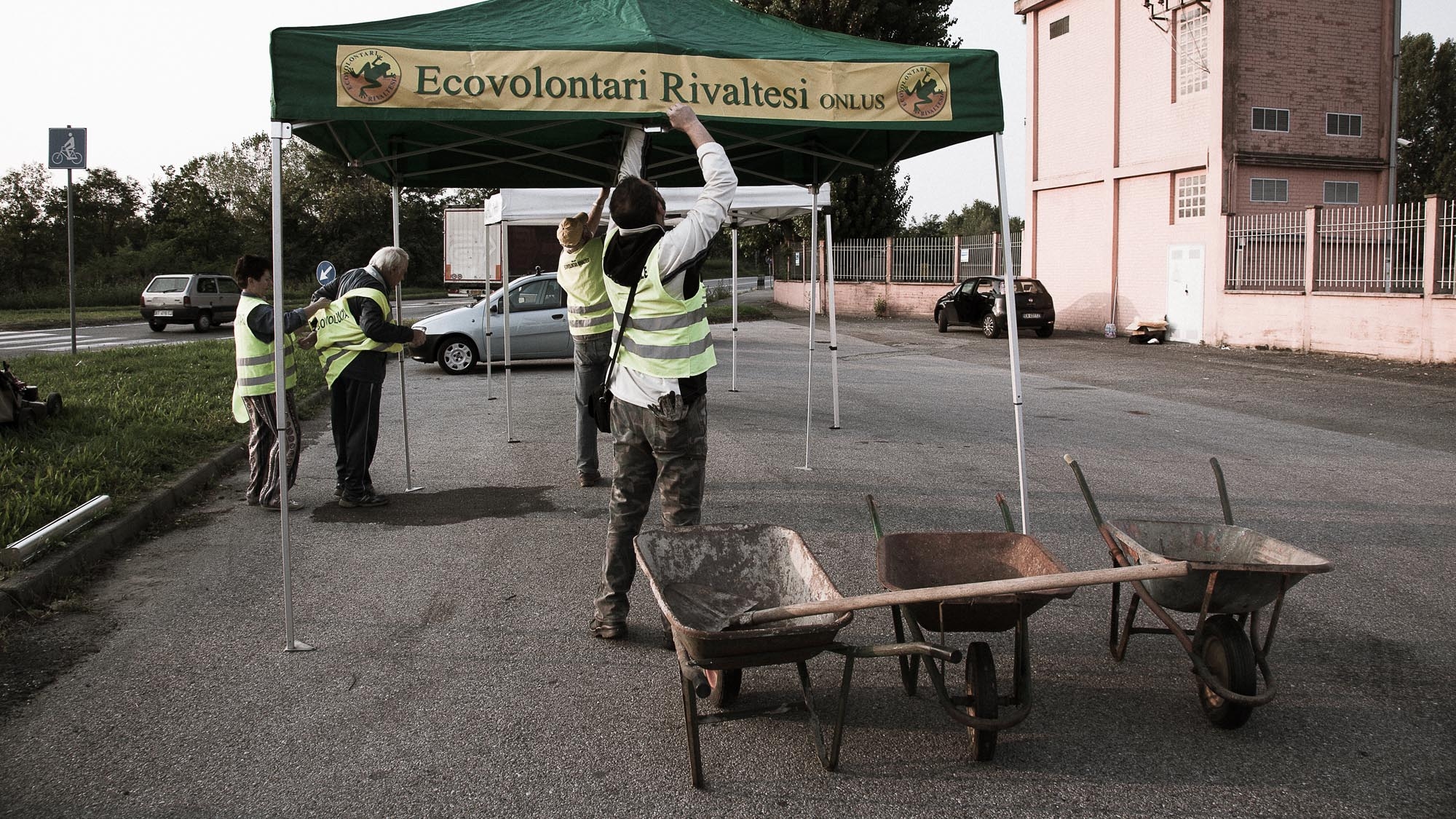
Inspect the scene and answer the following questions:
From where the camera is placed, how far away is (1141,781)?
3.61m

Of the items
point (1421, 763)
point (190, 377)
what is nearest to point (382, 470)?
point (190, 377)

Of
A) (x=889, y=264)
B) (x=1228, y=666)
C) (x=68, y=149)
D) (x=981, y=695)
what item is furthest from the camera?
(x=889, y=264)

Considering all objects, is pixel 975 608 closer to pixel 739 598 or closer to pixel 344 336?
pixel 739 598

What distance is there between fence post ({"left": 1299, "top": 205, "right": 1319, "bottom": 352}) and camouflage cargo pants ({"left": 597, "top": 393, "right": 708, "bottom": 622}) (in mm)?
20212

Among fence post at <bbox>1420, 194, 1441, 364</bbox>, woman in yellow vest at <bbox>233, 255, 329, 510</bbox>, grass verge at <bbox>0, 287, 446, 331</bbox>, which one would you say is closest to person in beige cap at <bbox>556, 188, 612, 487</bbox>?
woman in yellow vest at <bbox>233, 255, 329, 510</bbox>

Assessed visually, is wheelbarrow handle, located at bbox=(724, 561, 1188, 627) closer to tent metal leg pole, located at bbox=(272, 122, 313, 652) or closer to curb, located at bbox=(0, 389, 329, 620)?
tent metal leg pole, located at bbox=(272, 122, 313, 652)

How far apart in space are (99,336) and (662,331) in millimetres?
27303

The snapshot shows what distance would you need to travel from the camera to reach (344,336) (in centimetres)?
757

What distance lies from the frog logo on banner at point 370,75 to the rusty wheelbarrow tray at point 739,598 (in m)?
2.55

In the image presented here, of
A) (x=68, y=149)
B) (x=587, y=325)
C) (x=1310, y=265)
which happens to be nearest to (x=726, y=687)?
(x=587, y=325)

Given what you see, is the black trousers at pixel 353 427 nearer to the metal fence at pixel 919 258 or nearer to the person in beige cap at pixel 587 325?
the person in beige cap at pixel 587 325

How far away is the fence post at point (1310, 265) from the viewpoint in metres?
21.3

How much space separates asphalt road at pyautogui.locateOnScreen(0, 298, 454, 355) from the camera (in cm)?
2238

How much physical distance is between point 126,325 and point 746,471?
30.1m
